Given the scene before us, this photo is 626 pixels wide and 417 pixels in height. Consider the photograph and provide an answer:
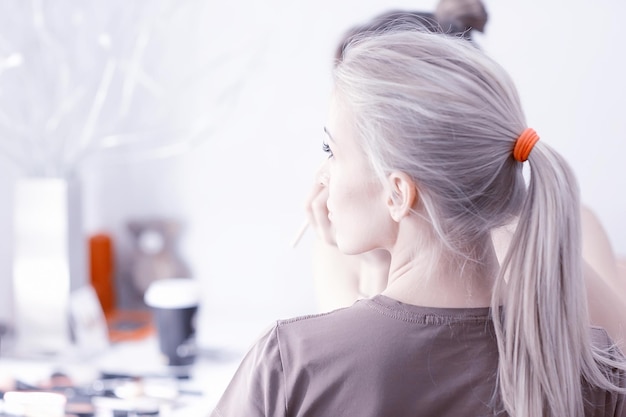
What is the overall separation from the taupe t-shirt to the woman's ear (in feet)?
0.27

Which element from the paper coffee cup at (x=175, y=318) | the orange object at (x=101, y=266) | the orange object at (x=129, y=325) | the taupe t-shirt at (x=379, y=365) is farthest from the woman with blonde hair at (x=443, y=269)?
the orange object at (x=101, y=266)

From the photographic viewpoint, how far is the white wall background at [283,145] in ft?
4.91

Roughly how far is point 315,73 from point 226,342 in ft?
1.88

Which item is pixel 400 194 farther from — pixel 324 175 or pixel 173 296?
pixel 173 296

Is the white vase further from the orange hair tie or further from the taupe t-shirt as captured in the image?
the orange hair tie

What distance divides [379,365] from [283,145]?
1.00m

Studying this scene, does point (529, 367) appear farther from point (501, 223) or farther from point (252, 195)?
point (252, 195)

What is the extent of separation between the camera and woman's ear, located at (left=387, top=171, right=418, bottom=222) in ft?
2.38

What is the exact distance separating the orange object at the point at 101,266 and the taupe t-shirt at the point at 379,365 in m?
1.08

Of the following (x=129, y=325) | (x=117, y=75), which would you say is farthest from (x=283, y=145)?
(x=129, y=325)

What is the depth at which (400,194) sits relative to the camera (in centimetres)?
74

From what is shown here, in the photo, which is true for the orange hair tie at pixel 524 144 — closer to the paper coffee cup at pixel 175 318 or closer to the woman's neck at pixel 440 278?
the woman's neck at pixel 440 278

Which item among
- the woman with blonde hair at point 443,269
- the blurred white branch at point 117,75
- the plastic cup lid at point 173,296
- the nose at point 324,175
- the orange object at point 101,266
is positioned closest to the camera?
the woman with blonde hair at point 443,269

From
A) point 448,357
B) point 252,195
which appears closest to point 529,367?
point 448,357
